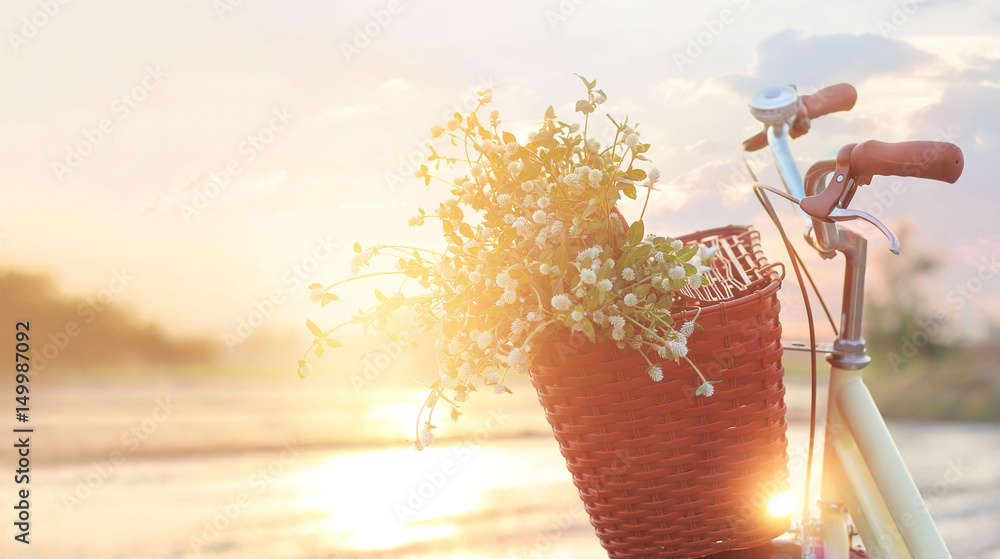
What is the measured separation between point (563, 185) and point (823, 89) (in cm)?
49

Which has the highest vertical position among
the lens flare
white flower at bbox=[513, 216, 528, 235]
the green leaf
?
white flower at bbox=[513, 216, 528, 235]

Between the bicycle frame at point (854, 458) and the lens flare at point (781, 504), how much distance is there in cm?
12

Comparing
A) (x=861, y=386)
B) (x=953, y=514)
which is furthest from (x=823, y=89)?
(x=953, y=514)

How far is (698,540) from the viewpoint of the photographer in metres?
0.80

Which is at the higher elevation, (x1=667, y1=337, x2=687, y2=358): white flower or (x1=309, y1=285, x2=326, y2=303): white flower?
(x1=309, y1=285, x2=326, y2=303): white flower

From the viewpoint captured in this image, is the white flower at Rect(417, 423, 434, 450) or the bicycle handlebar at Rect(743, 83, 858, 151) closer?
the white flower at Rect(417, 423, 434, 450)

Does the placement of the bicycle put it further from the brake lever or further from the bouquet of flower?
the bouquet of flower

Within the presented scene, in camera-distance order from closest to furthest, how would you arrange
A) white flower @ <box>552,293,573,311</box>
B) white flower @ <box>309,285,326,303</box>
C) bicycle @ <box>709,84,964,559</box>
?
1. white flower @ <box>552,293,573,311</box>
2. white flower @ <box>309,285,326,303</box>
3. bicycle @ <box>709,84,964,559</box>

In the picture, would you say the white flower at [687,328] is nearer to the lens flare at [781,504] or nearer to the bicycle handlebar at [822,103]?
the lens flare at [781,504]

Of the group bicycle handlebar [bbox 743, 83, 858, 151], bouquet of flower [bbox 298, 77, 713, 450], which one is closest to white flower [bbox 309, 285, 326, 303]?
bouquet of flower [bbox 298, 77, 713, 450]

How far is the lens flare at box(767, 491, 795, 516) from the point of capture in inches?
31.6

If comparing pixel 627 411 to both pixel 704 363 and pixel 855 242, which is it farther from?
pixel 855 242

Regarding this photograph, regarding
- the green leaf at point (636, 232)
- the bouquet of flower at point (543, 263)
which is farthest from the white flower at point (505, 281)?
the green leaf at point (636, 232)

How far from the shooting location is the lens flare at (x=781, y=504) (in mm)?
803
